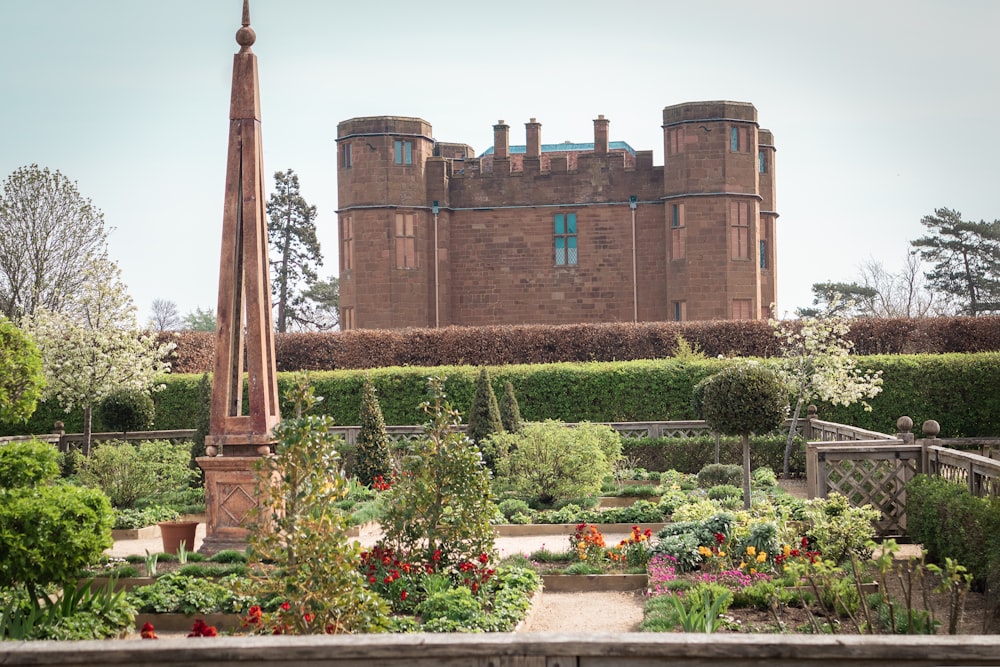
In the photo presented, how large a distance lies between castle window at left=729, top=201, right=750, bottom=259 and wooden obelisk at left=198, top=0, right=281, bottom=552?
2032 cm

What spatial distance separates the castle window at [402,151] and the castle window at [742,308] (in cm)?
1061

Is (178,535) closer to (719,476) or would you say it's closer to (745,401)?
(745,401)

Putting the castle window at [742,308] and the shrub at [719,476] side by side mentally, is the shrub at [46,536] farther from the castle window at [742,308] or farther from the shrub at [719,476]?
the castle window at [742,308]

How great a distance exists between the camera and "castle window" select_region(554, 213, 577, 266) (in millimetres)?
31562

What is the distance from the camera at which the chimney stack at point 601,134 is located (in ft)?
104

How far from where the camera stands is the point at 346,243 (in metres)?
31.8

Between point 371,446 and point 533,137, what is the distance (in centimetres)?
1661

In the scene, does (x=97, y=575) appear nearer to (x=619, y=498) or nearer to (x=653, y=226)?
(x=619, y=498)

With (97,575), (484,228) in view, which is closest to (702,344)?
(484,228)

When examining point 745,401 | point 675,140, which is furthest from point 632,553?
point 675,140

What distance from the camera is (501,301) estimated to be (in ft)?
104

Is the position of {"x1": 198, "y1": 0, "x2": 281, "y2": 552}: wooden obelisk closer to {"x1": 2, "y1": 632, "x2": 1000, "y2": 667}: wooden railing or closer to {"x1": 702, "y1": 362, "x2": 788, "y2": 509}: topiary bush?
{"x1": 702, "y1": 362, "x2": 788, "y2": 509}: topiary bush

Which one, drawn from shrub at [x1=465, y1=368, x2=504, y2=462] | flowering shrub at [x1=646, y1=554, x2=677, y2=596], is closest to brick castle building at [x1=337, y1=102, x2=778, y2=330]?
shrub at [x1=465, y1=368, x2=504, y2=462]

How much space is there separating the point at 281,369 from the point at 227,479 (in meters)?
15.9
